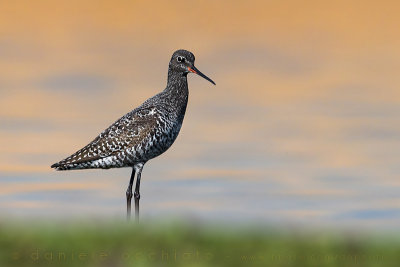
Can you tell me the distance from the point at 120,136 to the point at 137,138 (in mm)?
518

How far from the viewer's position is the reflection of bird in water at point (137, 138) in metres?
A: 16.8

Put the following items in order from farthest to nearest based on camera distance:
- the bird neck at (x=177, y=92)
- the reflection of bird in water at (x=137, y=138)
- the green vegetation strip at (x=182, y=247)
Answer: the bird neck at (x=177, y=92), the reflection of bird in water at (x=137, y=138), the green vegetation strip at (x=182, y=247)

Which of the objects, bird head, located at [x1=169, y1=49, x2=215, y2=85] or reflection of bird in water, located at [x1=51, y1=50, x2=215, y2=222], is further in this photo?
bird head, located at [x1=169, y1=49, x2=215, y2=85]

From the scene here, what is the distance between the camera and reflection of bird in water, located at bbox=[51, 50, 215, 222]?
16.8 m

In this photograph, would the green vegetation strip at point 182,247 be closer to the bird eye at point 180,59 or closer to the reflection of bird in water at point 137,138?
the reflection of bird in water at point 137,138

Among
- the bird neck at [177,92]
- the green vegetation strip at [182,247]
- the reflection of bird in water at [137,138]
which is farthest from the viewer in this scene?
the bird neck at [177,92]

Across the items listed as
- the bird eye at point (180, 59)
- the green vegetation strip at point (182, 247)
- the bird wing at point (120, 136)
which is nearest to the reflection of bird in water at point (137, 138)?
the bird wing at point (120, 136)

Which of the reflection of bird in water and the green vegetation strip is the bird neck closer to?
the reflection of bird in water

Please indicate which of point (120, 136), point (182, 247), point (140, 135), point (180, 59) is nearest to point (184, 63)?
point (180, 59)

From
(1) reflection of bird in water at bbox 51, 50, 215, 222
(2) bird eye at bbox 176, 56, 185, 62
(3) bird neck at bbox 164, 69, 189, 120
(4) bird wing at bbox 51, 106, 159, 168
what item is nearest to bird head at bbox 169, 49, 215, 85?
(2) bird eye at bbox 176, 56, 185, 62

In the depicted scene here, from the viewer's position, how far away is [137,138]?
16.8m

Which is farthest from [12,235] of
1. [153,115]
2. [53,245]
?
[153,115]

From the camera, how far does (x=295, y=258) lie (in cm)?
962

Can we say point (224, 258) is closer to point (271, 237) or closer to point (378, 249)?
point (271, 237)
